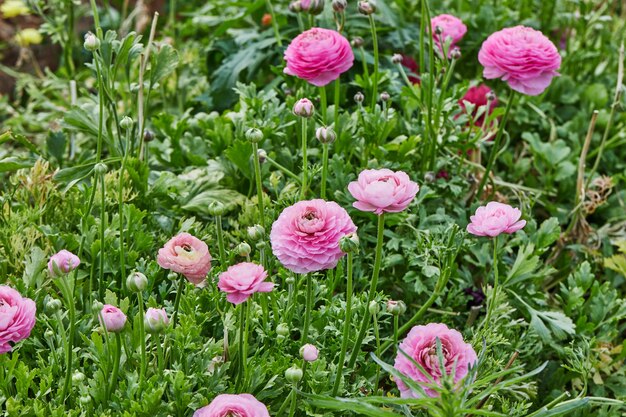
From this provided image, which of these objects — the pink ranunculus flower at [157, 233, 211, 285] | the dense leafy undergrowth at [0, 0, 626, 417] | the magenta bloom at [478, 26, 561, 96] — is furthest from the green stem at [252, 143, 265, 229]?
the magenta bloom at [478, 26, 561, 96]

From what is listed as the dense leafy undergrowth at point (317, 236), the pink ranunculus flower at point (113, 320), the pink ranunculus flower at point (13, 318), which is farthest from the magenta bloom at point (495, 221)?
the pink ranunculus flower at point (13, 318)

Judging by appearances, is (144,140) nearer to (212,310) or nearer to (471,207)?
(212,310)

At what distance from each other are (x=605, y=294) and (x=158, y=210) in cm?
95

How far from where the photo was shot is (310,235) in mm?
1068

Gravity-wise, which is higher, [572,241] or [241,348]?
[241,348]

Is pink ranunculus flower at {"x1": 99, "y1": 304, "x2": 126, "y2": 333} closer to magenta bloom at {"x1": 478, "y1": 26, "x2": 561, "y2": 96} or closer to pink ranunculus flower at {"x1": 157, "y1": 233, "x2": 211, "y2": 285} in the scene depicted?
pink ranunculus flower at {"x1": 157, "y1": 233, "x2": 211, "y2": 285}

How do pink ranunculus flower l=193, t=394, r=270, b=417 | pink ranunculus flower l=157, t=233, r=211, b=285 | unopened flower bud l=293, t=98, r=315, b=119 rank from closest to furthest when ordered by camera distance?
pink ranunculus flower l=193, t=394, r=270, b=417
pink ranunculus flower l=157, t=233, r=211, b=285
unopened flower bud l=293, t=98, r=315, b=119

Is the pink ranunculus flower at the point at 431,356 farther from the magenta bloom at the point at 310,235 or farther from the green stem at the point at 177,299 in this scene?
the green stem at the point at 177,299

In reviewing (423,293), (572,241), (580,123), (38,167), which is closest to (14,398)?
(38,167)

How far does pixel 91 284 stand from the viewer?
1.32 meters

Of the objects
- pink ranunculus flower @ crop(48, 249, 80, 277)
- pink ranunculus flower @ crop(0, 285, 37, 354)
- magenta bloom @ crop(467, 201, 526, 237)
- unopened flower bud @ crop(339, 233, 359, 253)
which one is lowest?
pink ranunculus flower @ crop(0, 285, 37, 354)

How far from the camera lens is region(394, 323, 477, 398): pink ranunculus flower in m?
1.08

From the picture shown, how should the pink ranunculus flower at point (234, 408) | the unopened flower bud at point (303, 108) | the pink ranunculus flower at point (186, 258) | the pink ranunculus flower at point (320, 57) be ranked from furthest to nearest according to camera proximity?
1. the pink ranunculus flower at point (320, 57)
2. the unopened flower bud at point (303, 108)
3. the pink ranunculus flower at point (186, 258)
4. the pink ranunculus flower at point (234, 408)

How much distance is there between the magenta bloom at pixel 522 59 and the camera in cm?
142
